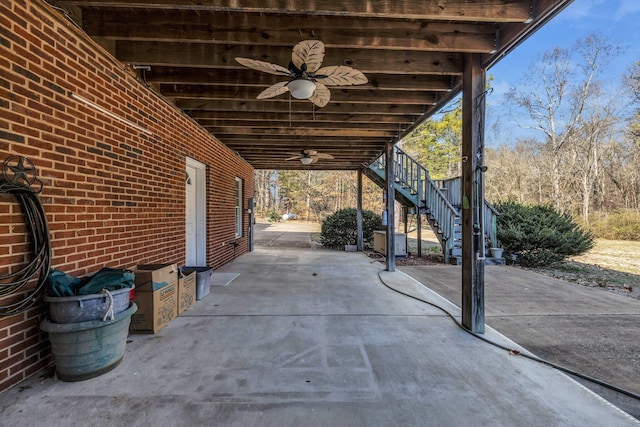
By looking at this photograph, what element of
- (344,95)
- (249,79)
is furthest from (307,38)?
(344,95)

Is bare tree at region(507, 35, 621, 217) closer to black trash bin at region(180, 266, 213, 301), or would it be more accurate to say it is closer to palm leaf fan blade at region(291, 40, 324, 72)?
palm leaf fan blade at region(291, 40, 324, 72)

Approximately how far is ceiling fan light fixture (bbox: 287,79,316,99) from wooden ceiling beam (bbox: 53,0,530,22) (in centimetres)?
53

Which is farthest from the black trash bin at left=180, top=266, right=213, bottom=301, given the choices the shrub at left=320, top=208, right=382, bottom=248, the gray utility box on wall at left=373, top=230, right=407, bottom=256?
the shrub at left=320, top=208, right=382, bottom=248

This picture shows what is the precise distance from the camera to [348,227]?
1045cm

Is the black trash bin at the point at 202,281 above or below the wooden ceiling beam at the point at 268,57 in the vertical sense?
below

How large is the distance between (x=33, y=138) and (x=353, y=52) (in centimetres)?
305

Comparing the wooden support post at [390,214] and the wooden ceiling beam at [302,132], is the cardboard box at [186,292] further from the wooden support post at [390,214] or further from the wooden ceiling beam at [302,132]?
the wooden support post at [390,214]

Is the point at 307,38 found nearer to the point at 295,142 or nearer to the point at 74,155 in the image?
the point at 74,155

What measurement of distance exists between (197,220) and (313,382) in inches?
173

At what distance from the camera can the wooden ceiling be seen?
96.3 inches

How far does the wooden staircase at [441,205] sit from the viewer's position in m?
7.74

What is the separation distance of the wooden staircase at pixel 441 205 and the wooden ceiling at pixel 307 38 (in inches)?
149

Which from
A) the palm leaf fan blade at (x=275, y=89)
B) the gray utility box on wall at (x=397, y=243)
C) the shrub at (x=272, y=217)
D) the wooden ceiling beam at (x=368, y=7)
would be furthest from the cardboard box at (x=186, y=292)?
the shrub at (x=272, y=217)

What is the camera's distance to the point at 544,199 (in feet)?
58.9
